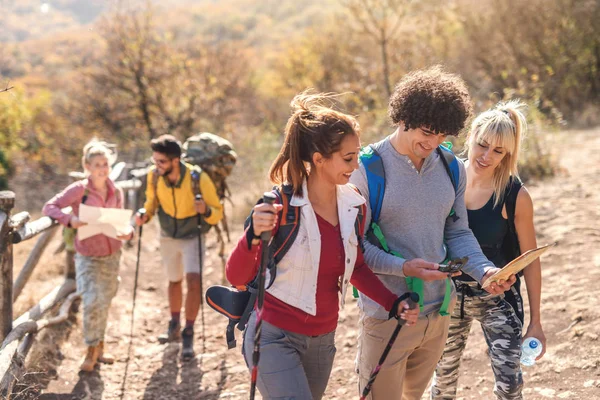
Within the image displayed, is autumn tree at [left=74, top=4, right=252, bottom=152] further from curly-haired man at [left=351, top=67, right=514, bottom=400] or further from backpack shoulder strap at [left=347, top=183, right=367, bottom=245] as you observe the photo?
backpack shoulder strap at [left=347, top=183, right=367, bottom=245]

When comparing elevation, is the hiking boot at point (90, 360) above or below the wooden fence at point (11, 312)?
below

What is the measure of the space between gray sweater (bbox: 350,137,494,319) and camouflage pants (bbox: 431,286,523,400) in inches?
16.7

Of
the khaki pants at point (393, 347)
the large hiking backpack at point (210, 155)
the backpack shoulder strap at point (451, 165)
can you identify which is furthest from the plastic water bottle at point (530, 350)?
the large hiking backpack at point (210, 155)

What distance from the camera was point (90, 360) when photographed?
5.08m

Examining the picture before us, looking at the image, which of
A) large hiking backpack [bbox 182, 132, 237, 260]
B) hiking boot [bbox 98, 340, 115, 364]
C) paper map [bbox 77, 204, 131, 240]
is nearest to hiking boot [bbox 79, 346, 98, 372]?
hiking boot [bbox 98, 340, 115, 364]

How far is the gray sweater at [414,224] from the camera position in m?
2.79

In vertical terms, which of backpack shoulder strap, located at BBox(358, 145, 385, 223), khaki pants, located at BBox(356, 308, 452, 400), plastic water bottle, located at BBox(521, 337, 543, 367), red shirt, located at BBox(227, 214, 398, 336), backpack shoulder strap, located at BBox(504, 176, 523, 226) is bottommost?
plastic water bottle, located at BBox(521, 337, 543, 367)

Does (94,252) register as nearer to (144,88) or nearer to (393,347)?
(393,347)

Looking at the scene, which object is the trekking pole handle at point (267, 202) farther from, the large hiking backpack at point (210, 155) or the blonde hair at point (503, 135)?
the large hiking backpack at point (210, 155)

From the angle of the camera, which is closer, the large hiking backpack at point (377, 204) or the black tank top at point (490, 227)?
the large hiking backpack at point (377, 204)

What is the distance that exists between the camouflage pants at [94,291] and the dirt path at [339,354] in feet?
1.16

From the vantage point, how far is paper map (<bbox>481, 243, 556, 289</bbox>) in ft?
8.24

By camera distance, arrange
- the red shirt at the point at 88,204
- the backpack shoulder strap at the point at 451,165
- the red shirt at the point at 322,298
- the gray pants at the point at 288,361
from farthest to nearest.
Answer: the red shirt at the point at 88,204 < the backpack shoulder strap at the point at 451,165 < the red shirt at the point at 322,298 < the gray pants at the point at 288,361

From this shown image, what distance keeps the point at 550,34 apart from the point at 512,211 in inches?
547
